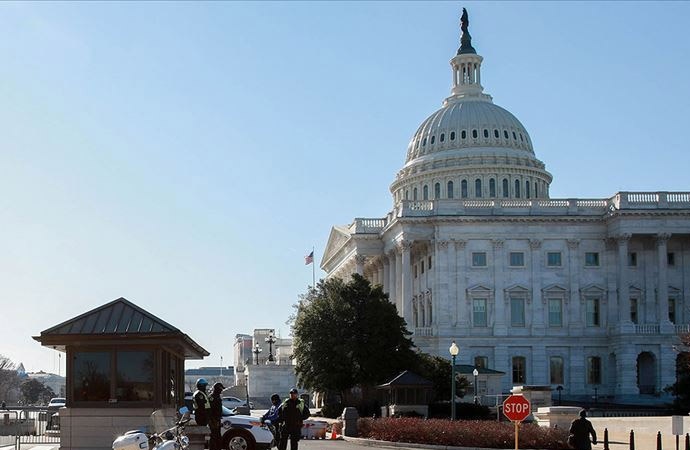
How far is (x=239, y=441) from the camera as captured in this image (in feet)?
105

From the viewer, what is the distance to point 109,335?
1366 inches

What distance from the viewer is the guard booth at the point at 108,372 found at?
3497cm

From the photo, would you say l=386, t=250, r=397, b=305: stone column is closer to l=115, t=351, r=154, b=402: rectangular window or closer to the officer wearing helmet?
l=115, t=351, r=154, b=402: rectangular window

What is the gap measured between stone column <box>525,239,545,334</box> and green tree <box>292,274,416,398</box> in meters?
27.4

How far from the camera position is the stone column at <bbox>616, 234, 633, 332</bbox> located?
11150 centimetres

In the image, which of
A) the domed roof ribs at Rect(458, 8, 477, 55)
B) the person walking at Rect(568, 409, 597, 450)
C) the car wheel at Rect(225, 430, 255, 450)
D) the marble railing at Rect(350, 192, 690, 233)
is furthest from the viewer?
the domed roof ribs at Rect(458, 8, 477, 55)

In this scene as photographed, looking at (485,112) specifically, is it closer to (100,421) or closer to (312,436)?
(312,436)

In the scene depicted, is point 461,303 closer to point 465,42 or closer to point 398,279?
point 398,279

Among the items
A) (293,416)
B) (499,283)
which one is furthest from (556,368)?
(293,416)

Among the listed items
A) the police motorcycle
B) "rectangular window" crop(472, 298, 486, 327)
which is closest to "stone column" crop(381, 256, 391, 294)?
"rectangular window" crop(472, 298, 486, 327)

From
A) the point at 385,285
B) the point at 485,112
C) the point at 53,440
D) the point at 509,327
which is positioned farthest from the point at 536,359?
the point at 53,440

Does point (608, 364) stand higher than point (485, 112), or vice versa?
point (485, 112)

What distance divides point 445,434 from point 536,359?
67810mm

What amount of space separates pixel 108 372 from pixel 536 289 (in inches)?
3196
